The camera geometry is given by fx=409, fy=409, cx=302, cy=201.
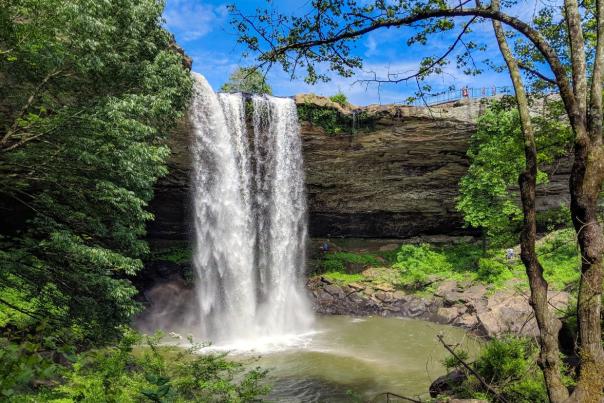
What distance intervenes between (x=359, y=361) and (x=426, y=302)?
23.9 ft

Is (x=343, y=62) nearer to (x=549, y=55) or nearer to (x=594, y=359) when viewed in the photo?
(x=549, y=55)

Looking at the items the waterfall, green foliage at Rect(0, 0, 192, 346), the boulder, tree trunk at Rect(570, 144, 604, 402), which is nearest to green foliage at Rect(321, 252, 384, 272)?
the waterfall

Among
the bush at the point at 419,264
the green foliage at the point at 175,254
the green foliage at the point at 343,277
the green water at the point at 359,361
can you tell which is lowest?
the green water at the point at 359,361

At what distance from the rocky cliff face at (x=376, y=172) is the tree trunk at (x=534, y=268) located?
13664 millimetres

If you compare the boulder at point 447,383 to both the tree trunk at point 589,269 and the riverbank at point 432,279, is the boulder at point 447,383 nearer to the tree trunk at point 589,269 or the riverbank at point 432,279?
the tree trunk at point 589,269

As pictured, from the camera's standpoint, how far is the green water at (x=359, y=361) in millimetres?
9473

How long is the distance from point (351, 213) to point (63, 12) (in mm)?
18166

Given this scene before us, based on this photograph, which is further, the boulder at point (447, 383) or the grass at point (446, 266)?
the grass at point (446, 266)

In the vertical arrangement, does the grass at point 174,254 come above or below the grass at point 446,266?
above

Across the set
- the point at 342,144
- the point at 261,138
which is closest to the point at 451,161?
the point at 342,144

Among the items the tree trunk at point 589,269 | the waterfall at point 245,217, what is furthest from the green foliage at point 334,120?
the tree trunk at point 589,269

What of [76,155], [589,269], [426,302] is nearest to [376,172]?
[426,302]

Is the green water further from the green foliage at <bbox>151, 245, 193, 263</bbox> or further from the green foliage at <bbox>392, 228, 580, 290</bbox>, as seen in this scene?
the green foliage at <bbox>151, 245, 193, 263</bbox>

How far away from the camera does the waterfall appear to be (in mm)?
17297
